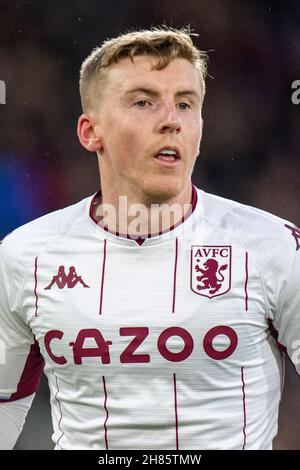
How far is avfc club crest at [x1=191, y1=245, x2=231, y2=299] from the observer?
9.32 feet

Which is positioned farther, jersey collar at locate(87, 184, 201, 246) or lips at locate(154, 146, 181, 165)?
jersey collar at locate(87, 184, 201, 246)

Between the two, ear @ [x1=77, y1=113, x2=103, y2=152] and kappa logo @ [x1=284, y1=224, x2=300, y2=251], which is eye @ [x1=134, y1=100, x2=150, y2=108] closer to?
ear @ [x1=77, y1=113, x2=103, y2=152]

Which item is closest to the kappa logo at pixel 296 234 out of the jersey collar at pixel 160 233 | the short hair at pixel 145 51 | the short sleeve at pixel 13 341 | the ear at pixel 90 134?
the jersey collar at pixel 160 233

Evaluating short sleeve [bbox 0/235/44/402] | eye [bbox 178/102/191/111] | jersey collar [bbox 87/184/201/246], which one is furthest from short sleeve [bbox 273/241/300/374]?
short sleeve [bbox 0/235/44/402]

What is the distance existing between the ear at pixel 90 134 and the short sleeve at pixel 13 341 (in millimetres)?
459

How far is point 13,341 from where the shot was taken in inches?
122

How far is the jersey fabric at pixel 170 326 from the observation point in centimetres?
279

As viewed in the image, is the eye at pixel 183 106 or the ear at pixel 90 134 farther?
the ear at pixel 90 134

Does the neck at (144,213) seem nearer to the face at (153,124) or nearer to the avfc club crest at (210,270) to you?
the face at (153,124)

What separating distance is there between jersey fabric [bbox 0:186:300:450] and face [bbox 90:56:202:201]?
0.22 metres

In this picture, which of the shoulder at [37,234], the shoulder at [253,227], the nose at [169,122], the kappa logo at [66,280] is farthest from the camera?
the shoulder at [37,234]

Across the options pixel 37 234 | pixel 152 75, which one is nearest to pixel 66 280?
pixel 37 234

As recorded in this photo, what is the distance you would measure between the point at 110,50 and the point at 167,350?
1049 millimetres

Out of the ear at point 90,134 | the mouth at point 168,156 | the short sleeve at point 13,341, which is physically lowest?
the short sleeve at point 13,341
